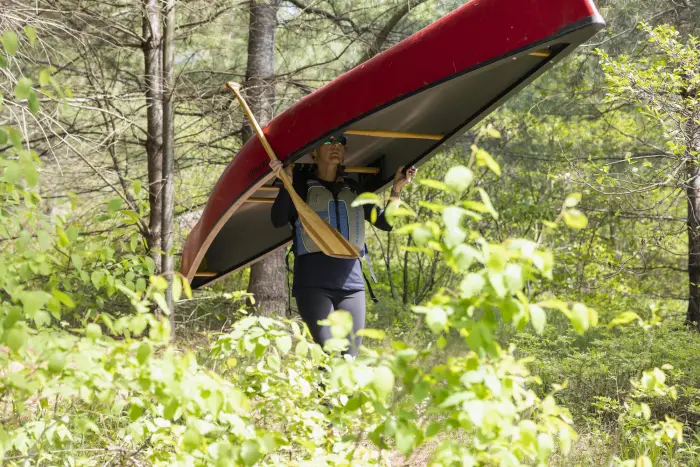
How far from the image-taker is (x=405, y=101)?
14.8 ft

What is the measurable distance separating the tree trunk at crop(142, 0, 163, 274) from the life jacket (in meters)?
2.06

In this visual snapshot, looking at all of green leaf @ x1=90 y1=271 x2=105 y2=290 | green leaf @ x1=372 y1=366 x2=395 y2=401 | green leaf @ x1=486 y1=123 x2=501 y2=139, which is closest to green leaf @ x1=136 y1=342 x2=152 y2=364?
green leaf @ x1=372 y1=366 x2=395 y2=401

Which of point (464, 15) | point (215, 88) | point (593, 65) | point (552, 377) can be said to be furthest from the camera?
point (593, 65)

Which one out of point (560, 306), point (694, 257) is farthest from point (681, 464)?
point (694, 257)

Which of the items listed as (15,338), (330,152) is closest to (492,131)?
(15,338)

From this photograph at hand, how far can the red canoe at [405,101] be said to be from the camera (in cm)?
378

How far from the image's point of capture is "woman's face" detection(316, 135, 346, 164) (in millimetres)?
4477

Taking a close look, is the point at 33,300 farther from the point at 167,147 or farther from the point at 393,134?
the point at 167,147

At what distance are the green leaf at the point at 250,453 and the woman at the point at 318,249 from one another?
2.14 metres

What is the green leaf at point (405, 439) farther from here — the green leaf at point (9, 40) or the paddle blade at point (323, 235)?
the paddle blade at point (323, 235)

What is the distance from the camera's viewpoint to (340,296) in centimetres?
423

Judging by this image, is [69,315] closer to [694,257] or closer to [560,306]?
[694,257]

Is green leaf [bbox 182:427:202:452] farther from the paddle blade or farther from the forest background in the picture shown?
the paddle blade

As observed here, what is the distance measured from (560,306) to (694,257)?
7.05 m
